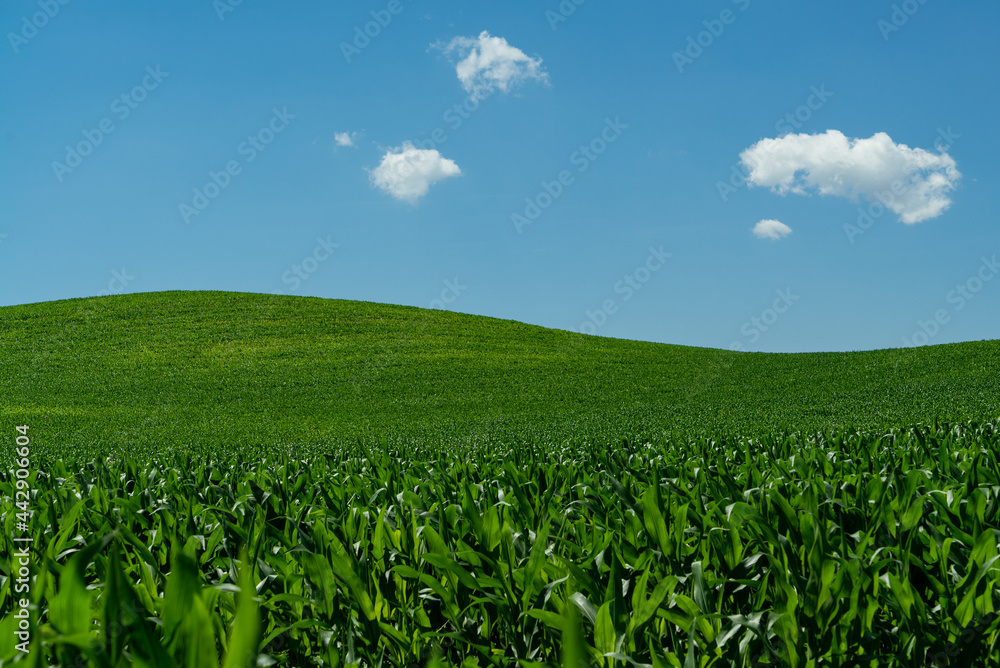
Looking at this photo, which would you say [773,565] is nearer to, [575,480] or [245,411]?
[575,480]

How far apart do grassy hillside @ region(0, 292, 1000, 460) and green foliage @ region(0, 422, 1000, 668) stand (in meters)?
8.97

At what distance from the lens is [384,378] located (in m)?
32.8

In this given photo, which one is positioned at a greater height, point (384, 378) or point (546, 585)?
point (384, 378)

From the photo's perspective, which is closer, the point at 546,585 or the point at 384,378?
the point at 546,585

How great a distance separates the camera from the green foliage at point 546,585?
157 cm

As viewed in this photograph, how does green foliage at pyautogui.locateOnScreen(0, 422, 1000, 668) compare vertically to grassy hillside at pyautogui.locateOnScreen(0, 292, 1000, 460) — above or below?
below

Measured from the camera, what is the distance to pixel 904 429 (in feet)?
29.0

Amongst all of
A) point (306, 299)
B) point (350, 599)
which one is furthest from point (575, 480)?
point (306, 299)

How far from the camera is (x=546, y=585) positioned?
2324 millimetres

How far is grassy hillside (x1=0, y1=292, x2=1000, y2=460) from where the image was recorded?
63.0 ft

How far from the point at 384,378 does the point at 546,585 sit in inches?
1222

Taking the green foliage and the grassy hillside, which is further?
the grassy hillside

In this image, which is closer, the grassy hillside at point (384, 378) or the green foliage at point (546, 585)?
the green foliage at point (546, 585)

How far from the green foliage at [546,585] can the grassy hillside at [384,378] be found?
8.97 meters
